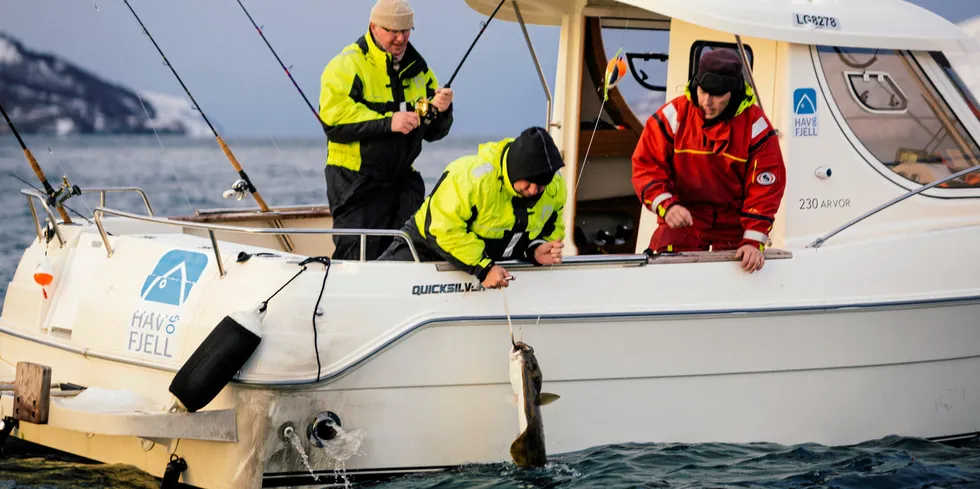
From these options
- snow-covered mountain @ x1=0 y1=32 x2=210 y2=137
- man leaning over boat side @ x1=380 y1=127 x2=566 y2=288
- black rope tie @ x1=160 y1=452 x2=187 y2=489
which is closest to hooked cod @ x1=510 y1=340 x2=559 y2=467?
man leaning over boat side @ x1=380 y1=127 x2=566 y2=288

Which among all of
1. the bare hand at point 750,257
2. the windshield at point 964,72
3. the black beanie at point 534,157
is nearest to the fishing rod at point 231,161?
the black beanie at point 534,157

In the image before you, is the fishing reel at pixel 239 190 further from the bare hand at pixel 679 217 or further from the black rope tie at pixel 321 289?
the bare hand at pixel 679 217

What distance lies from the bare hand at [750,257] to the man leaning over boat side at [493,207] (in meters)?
0.96

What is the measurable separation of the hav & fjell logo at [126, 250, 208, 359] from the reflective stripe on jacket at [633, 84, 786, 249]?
7.58 ft

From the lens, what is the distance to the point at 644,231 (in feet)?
24.4

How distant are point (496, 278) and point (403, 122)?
3.89ft

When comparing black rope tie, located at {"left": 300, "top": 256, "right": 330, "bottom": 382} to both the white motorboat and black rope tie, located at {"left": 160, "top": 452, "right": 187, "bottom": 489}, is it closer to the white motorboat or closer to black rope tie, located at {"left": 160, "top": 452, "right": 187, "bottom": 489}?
the white motorboat

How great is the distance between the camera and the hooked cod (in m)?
5.59

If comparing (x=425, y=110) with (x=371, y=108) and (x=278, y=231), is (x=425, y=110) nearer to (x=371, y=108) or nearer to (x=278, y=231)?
(x=371, y=108)

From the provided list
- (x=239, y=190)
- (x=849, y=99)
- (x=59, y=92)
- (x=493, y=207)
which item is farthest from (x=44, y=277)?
(x=59, y=92)

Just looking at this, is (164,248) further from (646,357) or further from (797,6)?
(797,6)

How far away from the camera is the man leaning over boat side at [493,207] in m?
5.54

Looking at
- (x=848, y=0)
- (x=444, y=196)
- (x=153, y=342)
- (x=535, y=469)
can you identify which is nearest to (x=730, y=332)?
(x=535, y=469)

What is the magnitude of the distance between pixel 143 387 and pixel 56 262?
39.5 inches
